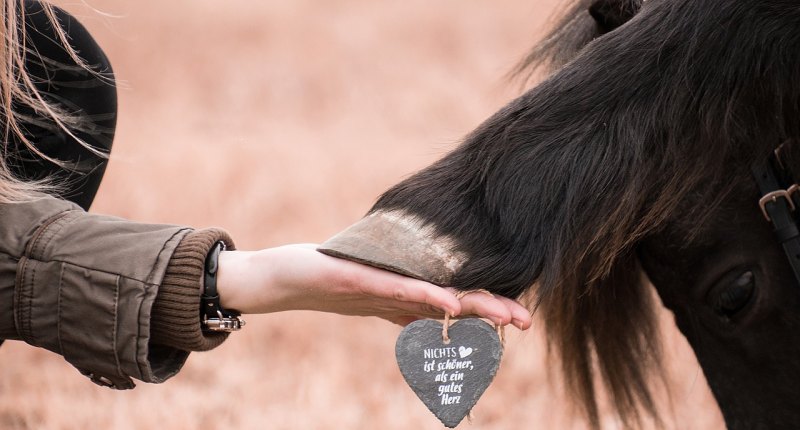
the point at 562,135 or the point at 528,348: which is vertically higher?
the point at 562,135

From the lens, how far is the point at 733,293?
4.18ft

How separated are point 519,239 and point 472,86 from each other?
484 cm

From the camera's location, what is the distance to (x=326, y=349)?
8.84 ft

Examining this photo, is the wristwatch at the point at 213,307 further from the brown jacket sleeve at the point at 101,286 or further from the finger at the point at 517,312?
the finger at the point at 517,312

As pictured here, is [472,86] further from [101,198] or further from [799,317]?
[799,317]

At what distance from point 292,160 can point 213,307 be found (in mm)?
3033

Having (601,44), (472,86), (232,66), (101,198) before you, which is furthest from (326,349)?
(232,66)

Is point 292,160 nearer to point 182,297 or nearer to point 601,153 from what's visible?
point 182,297

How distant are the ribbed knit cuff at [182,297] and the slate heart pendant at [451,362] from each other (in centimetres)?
A: 26

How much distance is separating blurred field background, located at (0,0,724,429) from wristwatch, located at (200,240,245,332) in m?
0.31

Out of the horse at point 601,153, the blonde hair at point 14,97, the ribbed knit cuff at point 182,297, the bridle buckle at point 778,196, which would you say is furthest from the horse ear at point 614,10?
the blonde hair at point 14,97

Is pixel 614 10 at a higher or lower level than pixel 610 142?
higher

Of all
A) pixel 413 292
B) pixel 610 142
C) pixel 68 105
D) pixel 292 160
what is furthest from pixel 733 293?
pixel 292 160

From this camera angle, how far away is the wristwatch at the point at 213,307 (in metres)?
1.20
